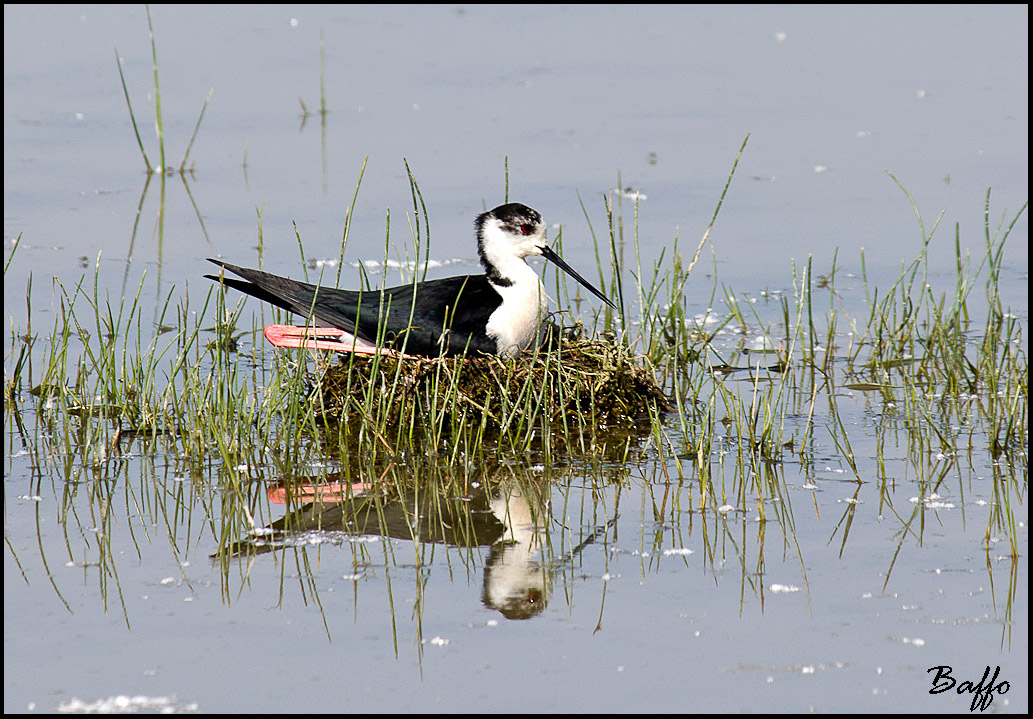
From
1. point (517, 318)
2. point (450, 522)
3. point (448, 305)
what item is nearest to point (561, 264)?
point (517, 318)

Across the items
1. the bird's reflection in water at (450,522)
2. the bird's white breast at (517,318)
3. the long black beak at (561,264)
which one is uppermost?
the long black beak at (561,264)

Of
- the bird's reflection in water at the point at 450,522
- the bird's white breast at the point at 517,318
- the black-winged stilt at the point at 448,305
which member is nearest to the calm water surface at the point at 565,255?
the bird's reflection in water at the point at 450,522

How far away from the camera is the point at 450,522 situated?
5.30m

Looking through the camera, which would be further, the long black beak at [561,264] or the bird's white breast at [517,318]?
the long black beak at [561,264]

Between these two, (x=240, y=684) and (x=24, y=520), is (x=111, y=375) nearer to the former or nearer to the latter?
(x=24, y=520)

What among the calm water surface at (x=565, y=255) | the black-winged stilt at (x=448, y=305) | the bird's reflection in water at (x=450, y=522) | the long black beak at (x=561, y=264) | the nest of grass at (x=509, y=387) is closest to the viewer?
the calm water surface at (x=565, y=255)

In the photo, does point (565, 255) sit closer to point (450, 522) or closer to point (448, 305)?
point (448, 305)

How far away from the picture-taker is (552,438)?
20.5 ft

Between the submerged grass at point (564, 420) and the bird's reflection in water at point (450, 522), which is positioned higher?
the submerged grass at point (564, 420)

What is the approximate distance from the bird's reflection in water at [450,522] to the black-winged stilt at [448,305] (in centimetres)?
93

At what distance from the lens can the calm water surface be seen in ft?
13.9

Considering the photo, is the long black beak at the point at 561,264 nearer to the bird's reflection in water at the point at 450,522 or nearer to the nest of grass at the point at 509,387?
the nest of grass at the point at 509,387

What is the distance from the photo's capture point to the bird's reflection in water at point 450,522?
15.6 ft

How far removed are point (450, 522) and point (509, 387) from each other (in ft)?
3.64
